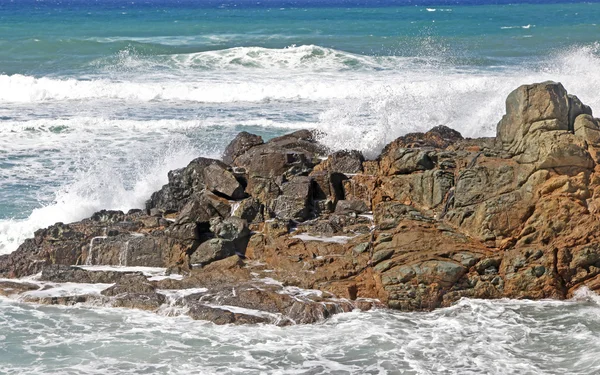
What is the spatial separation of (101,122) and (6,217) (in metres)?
9.58

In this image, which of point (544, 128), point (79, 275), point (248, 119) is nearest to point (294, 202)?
point (79, 275)

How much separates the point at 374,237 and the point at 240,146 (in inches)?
188

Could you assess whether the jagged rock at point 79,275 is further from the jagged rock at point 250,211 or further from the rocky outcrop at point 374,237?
the jagged rock at point 250,211

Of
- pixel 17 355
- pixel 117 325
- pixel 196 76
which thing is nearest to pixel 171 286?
pixel 117 325

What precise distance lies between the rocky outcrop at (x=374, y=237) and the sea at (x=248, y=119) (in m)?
0.37

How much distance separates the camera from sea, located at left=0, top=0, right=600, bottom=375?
399 inches

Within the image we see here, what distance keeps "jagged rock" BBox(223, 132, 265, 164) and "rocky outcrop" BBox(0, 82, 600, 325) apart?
1.82 m

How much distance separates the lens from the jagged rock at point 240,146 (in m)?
16.1

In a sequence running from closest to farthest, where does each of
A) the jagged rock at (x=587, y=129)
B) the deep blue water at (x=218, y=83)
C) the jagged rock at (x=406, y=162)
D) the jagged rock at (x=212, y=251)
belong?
the jagged rock at (x=587, y=129)
the jagged rock at (x=212, y=251)
the jagged rock at (x=406, y=162)
the deep blue water at (x=218, y=83)

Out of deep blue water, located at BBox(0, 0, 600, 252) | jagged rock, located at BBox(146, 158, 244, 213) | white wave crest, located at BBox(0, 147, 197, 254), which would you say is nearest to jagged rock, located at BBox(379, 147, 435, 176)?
deep blue water, located at BBox(0, 0, 600, 252)

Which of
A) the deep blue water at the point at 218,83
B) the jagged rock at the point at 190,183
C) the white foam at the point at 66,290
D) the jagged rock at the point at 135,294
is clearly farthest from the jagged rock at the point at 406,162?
the white foam at the point at 66,290

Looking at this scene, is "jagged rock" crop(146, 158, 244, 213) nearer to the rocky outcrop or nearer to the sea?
the rocky outcrop

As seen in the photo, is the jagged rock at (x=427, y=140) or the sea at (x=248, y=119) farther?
the jagged rock at (x=427, y=140)

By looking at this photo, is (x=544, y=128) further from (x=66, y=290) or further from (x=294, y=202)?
(x=66, y=290)
